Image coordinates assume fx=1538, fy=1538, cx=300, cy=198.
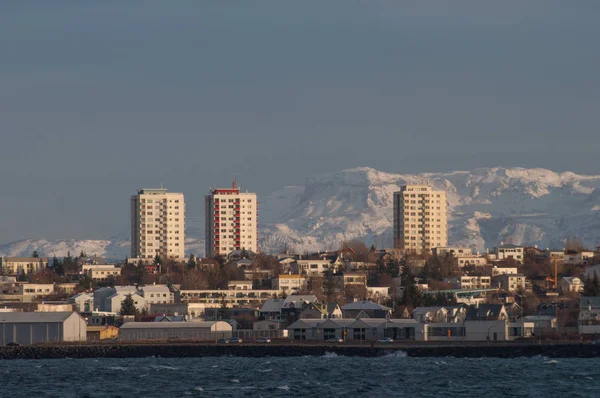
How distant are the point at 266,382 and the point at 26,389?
1244 centimetres

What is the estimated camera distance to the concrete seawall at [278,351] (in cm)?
10144

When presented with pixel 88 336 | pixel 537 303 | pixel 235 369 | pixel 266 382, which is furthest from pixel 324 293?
pixel 266 382

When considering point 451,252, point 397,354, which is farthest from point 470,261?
point 397,354

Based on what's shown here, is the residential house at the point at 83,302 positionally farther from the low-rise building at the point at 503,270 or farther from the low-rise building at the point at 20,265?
the low-rise building at the point at 503,270

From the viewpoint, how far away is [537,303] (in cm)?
13675

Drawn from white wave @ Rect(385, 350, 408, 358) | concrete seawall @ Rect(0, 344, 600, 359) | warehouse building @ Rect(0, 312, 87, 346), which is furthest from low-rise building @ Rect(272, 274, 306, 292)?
white wave @ Rect(385, 350, 408, 358)

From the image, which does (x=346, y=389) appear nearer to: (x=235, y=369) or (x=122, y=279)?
(x=235, y=369)

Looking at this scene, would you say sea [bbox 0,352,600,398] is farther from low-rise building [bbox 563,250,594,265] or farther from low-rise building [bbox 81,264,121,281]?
low-rise building [bbox 563,250,594,265]

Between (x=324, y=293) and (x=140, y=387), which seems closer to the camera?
(x=140, y=387)

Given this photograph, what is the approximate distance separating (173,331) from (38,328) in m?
10.1

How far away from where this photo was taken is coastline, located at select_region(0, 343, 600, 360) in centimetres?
10150

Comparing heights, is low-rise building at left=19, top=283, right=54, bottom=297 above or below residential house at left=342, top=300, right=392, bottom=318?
above

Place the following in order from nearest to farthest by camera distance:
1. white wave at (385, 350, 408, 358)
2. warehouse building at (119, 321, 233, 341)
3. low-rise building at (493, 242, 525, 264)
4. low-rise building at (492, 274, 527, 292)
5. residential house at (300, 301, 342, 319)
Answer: white wave at (385, 350, 408, 358) < warehouse building at (119, 321, 233, 341) < residential house at (300, 301, 342, 319) < low-rise building at (492, 274, 527, 292) < low-rise building at (493, 242, 525, 264)

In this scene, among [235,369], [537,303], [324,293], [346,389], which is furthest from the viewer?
[324,293]
